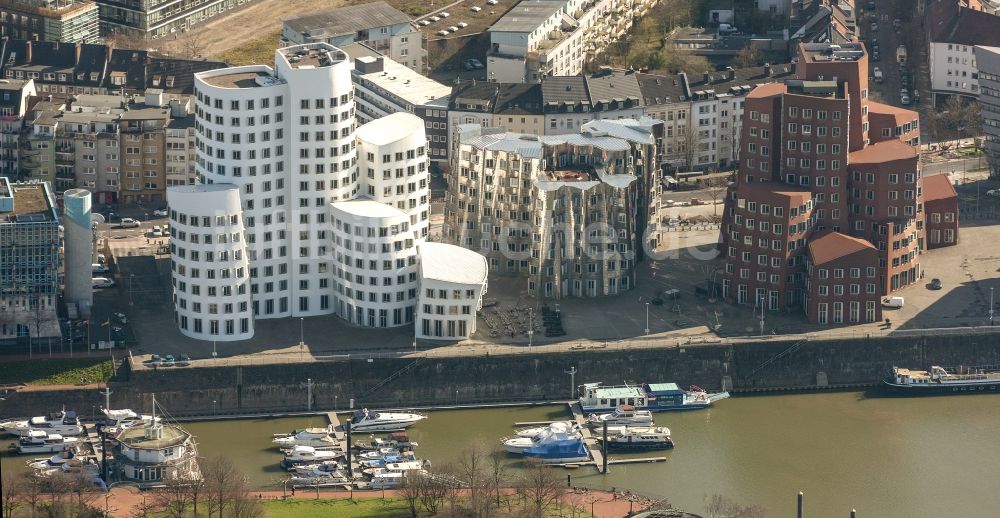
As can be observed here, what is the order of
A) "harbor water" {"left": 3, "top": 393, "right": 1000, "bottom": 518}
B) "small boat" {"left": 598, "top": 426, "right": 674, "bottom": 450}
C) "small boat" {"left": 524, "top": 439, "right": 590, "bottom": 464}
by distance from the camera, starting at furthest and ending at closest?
"small boat" {"left": 598, "top": 426, "right": 674, "bottom": 450} < "small boat" {"left": 524, "top": 439, "right": 590, "bottom": 464} < "harbor water" {"left": 3, "top": 393, "right": 1000, "bottom": 518}

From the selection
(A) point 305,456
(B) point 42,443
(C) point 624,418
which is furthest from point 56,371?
(C) point 624,418

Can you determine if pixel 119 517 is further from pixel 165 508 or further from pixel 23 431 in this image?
pixel 23 431

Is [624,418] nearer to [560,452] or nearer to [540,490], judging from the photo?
[560,452]

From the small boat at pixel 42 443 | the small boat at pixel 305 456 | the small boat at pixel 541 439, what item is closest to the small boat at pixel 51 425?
the small boat at pixel 42 443

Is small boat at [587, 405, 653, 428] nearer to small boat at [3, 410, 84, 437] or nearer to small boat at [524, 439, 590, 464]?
small boat at [524, 439, 590, 464]

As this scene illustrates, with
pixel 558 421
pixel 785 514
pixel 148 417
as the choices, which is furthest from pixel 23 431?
pixel 785 514

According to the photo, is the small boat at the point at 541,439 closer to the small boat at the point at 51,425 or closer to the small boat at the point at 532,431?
the small boat at the point at 532,431

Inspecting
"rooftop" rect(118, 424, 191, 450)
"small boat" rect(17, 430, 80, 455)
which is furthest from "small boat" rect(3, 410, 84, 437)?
"rooftop" rect(118, 424, 191, 450)
